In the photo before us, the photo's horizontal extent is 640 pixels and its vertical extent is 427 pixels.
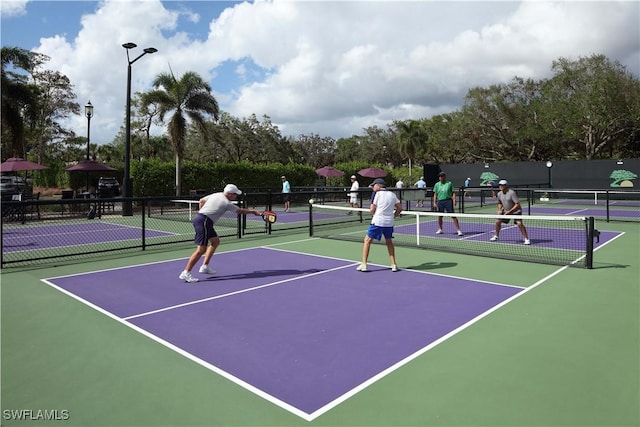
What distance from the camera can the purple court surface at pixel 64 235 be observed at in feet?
42.9

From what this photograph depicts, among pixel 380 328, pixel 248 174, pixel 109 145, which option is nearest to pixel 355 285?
pixel 380 328

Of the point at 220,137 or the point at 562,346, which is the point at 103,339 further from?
the point at 220,137

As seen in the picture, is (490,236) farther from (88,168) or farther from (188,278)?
(88,168)

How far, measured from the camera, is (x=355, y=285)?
25.8 ft

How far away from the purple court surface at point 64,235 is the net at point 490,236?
6055 mm

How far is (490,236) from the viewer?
13.8 m

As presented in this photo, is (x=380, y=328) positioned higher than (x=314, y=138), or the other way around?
(x=314, y=138)

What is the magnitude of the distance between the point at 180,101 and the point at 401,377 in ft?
92.2

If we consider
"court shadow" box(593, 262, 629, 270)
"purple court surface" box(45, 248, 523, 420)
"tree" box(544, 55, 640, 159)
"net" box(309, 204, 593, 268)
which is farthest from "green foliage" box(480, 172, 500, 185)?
"purple court surface" box(45, 248, 523, 420)

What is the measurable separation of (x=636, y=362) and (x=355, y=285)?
4097 mm

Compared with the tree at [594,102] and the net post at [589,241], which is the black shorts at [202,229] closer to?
the net post at [589,241]

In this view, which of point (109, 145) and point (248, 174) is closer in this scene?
point (248, 174)

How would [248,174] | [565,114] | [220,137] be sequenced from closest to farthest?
[248,174]
[565,114]
[220,137]

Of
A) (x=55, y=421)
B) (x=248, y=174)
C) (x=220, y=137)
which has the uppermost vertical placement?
(x=220, y=137)
